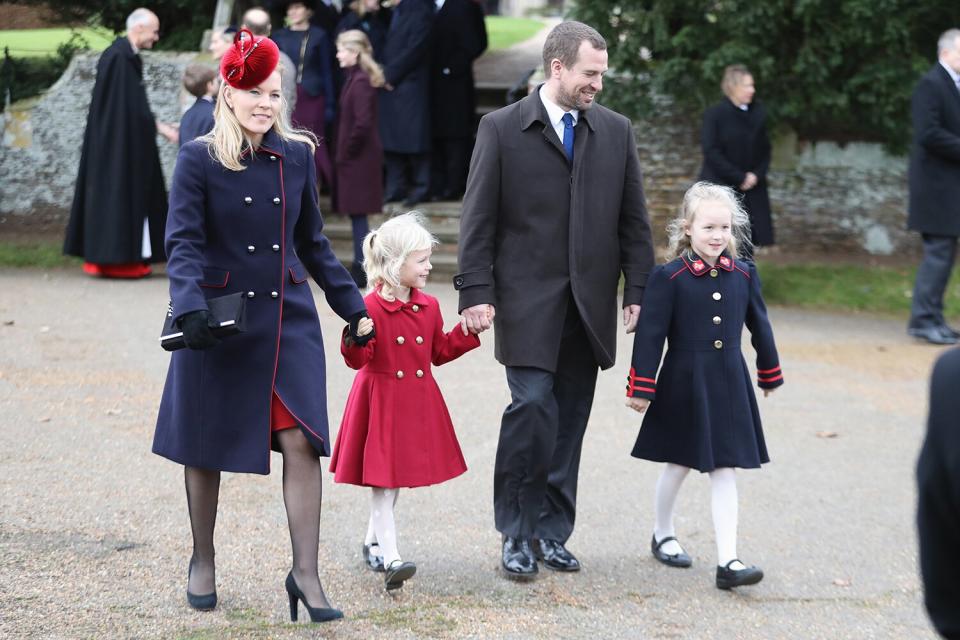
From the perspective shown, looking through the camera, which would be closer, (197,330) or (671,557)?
(197,330)

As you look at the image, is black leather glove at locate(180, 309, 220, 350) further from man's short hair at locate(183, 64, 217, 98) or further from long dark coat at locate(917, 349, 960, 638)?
man's short hair at locate(183, 64, 217, 98)

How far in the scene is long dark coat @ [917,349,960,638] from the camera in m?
2.08

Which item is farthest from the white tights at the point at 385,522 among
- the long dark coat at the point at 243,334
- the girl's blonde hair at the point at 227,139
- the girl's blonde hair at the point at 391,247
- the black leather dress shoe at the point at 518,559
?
the girl's blonde hair at the point at 227,139

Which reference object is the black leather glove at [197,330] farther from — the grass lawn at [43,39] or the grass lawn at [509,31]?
the grass lawn at [509,31]

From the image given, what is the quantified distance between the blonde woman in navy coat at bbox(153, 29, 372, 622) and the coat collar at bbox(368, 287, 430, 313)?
0.56 meters

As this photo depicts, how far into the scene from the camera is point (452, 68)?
13.2 m

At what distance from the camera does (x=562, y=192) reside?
5473 millimetres

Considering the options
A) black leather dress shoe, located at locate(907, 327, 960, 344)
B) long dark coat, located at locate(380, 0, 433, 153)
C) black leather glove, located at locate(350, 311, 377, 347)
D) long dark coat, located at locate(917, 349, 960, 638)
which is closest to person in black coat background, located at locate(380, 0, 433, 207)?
long dark coat, located at locate(380, 0, 433, 153)

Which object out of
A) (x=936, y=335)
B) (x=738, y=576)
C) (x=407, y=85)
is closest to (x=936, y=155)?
(x=936, y=335)

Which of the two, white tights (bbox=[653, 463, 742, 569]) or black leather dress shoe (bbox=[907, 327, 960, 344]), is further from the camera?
black leather dress shoe (bbox=[907, 327, 960, 344])

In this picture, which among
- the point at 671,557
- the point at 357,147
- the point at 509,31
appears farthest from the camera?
the point at 509,31

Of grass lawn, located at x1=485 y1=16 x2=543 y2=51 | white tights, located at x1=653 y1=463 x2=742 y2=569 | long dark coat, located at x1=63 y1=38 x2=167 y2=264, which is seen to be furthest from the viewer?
grass lawn, located at x1=485 y1=16 x2=543 y2=51

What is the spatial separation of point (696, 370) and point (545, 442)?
2.16 feet

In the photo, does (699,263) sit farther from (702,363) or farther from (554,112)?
(554,112)
